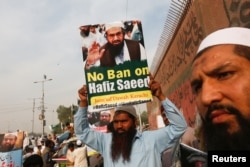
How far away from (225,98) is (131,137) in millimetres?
1545

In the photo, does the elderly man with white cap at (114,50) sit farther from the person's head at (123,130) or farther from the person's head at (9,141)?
the person's head at (9,141)

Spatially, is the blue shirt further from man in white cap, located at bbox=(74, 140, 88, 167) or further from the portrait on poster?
man in white cap, located at bbox=(74, 140, 88, 167)

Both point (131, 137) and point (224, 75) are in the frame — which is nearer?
point (224, 75)

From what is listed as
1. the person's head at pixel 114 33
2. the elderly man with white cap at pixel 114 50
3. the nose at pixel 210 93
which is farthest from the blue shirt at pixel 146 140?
the nose at pixel 210 93

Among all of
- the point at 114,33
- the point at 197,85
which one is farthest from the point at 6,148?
the point at 197,85

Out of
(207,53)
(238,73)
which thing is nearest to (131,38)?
(207,53)

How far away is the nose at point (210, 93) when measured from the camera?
1556mm

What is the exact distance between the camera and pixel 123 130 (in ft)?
9.78

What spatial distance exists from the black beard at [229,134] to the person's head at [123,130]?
4.50 feet

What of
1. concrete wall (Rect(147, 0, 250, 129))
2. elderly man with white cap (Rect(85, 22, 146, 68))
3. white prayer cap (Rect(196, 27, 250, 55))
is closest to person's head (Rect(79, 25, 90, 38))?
elderly man with white cap (Rect(85, 22, 146, 68))

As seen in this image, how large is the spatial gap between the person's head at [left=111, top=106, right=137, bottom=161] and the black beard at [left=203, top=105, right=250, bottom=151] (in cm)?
137

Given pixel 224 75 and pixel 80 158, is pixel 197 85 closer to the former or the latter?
pixel 224 75

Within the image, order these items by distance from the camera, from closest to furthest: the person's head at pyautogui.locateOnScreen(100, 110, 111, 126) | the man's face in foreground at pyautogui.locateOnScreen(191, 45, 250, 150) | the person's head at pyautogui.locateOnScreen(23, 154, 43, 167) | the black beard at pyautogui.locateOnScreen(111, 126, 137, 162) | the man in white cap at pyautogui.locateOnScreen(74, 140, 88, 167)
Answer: the man's face in foreground at pyautogui.locateOnScreen(191, 45, 250, 150) < the black beard at pyautogui.locateOnScreen(111, 126, 137, 162) < the person's head at pyautogui.locateOnScreen(23, 154, 43, 167) < the person's head at pyautogui.locateOnScreen(100, 110, 111, 126) < the man in white cap at pyautogui.locateOnScreen(74, 140, 88, 167)

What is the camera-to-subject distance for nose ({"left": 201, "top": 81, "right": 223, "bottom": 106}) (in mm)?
1556
